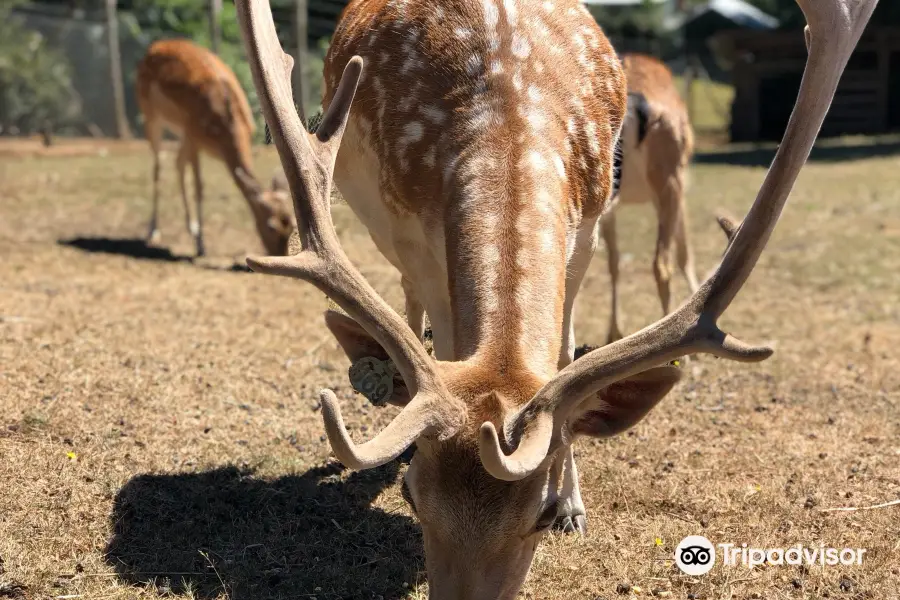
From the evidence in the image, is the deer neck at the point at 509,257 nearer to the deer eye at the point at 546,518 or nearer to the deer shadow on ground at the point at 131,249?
the deer eye at the point at 546,518

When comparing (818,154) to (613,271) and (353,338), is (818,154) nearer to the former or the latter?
(613,271)

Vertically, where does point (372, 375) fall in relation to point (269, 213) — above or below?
above

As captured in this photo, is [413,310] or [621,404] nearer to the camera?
[621,404]

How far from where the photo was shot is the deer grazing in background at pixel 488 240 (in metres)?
2.87

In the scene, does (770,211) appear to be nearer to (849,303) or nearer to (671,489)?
(671,489)

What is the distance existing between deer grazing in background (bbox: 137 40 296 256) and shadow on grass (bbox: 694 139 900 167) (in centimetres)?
983

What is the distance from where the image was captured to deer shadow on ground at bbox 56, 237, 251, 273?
9.83 meters

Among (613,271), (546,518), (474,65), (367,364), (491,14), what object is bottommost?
(613,271)

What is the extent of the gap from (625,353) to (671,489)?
6.54ft

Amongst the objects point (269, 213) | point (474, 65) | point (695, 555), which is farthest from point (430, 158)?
point (269, 213)

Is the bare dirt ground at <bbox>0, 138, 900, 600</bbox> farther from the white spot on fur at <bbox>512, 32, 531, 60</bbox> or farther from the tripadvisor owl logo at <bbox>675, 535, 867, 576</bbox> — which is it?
the white spot on fur at <bbox>512, 32, 531, 60</bbox>

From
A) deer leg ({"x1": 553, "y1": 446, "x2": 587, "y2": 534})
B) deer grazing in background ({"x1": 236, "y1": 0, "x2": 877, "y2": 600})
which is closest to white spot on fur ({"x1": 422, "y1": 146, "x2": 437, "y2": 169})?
deer grazing in background ({"x1": 236, "y1": 0, "x2": 877, "y2": 600})

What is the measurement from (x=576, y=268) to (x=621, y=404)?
1.21 meters

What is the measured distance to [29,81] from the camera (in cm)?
1983
